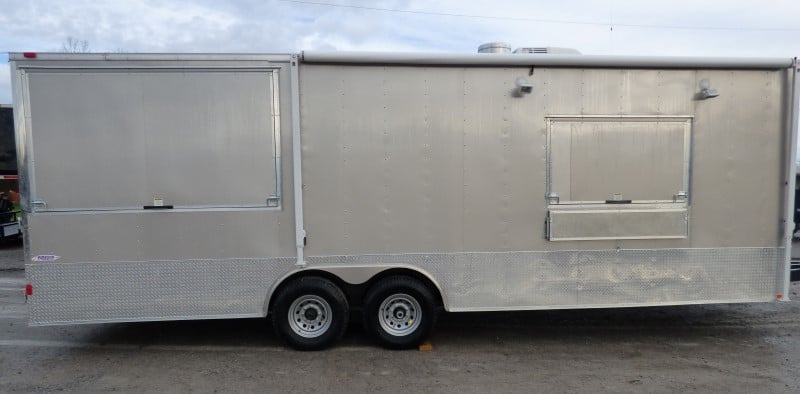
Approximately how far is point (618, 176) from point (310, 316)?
346 centimetres

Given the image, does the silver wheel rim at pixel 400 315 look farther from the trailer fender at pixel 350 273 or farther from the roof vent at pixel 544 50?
the roof vent at pixel 544 50

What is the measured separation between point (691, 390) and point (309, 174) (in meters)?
3.95

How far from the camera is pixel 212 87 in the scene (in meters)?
5.22

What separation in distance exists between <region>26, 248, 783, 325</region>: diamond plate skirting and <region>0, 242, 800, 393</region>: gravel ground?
50 centimetres

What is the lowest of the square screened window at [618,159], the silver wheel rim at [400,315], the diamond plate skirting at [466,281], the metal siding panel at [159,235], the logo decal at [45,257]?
the silver wheel rim at [400,315]

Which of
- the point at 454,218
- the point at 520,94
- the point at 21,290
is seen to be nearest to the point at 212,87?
the point at 454,218

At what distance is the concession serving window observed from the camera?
5.54 meters

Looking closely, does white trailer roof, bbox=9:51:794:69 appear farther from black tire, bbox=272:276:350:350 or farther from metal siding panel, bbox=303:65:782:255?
black tire, bbox=272:276:350:350

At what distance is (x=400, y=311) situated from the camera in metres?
5.64

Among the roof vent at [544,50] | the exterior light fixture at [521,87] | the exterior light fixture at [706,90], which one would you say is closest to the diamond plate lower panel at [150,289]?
the exterior light fixture at [521,87]

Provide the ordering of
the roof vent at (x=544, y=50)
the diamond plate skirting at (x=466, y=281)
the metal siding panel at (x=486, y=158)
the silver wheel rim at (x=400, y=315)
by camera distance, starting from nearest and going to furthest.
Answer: the diamond plate skirting at (x=466, y=281) < the metal siding panel at (x=486, y=158) < the silver wheel rim at (x=400, y=315) < the roof vent at (x=544, y=50)

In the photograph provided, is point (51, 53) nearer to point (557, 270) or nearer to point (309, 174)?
point (309, 174)

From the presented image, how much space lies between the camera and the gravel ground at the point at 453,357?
4.83 m

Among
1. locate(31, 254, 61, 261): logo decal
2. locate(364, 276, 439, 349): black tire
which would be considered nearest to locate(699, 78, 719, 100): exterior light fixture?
locate(364, 276, 439, 349): black tire
